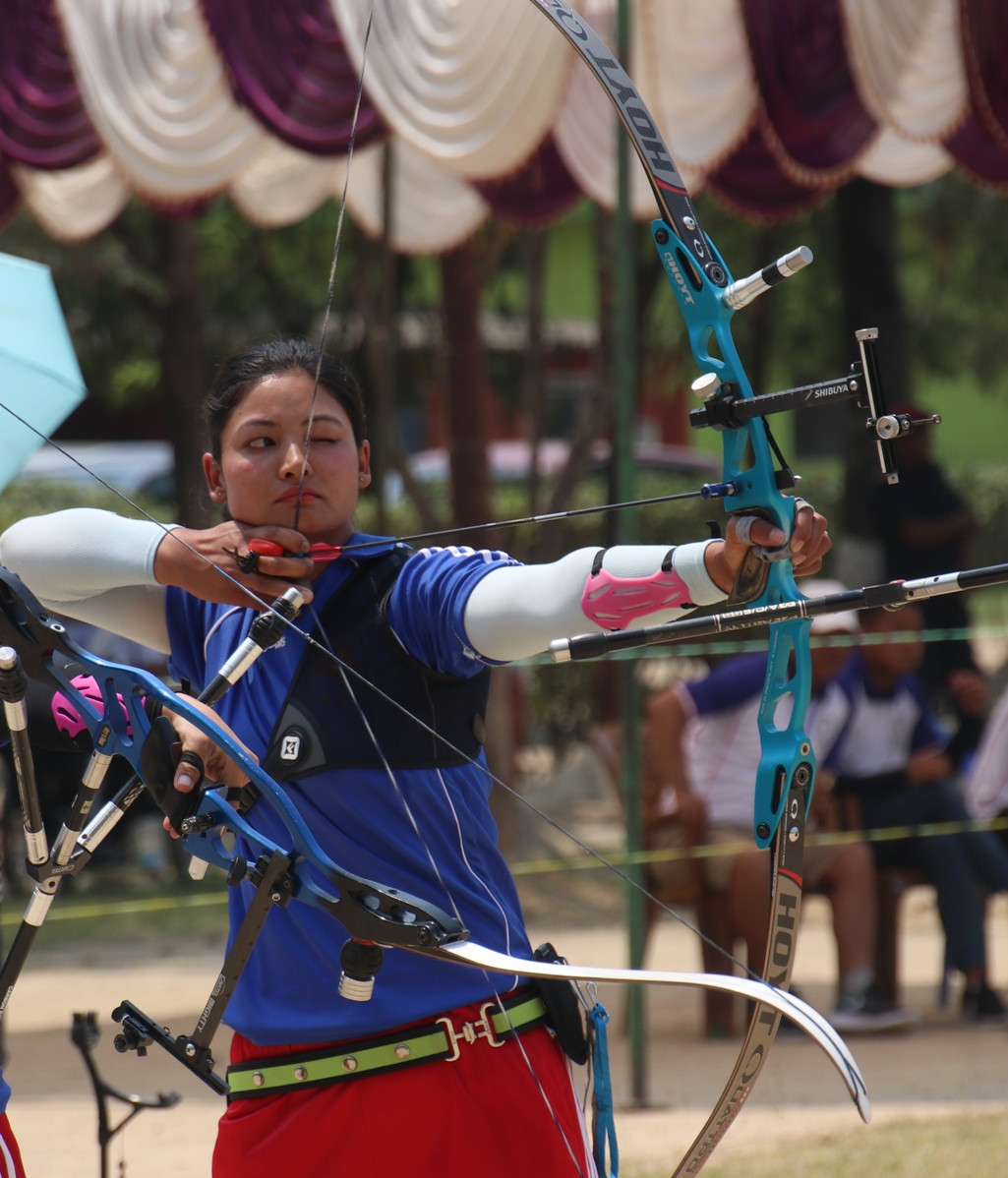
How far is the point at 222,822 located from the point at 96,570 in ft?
1.30

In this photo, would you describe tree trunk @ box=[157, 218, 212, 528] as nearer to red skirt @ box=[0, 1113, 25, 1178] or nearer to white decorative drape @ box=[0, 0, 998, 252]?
white decorative drape @ box=[0, 0, 998, 252]

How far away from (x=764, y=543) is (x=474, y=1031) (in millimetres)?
619

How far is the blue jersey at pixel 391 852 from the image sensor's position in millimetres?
1675

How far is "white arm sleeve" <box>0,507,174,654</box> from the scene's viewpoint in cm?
182

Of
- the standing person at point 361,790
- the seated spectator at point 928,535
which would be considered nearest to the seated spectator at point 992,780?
the seated spectator at point 928,535

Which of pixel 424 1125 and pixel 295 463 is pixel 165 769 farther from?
pixel 424 1125

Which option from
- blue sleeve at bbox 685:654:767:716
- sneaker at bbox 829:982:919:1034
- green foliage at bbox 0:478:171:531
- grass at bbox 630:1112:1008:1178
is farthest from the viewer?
green foliage at bbox 0:478:171:531

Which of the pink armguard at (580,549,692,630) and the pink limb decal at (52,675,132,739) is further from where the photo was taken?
the pink limb decal at (52,675,132,739)

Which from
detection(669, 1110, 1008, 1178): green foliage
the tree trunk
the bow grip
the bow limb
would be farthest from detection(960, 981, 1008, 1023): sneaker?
the tree trunk

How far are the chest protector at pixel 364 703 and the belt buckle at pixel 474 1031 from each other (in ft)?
0.87

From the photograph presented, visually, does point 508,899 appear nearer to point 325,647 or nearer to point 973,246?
point 325,647

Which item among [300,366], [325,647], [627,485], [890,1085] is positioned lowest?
[890,1085]

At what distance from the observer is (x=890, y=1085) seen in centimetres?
399

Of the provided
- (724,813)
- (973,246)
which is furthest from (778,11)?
(973,246)
